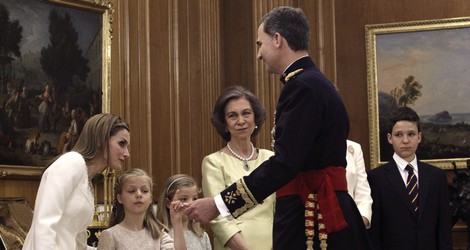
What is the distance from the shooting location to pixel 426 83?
9.77 meters

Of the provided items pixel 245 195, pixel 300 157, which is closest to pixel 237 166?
pixel 245 195

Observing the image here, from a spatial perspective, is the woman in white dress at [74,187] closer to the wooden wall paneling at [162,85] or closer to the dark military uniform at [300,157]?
the dark military uniform at [300,157]

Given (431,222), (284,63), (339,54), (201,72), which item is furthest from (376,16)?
(284,63)

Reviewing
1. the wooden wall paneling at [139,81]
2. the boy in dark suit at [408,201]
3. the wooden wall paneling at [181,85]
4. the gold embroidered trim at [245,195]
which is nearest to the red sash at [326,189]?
the gold embroidered trim at [245,195]

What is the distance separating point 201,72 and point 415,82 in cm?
240

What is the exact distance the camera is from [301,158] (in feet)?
13.9

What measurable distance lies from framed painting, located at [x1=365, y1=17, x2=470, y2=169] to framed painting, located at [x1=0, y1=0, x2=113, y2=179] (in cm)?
310

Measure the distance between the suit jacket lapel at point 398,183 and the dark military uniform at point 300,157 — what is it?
10.8 feet

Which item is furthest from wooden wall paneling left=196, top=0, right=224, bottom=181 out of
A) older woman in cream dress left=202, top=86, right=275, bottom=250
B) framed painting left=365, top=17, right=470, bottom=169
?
older woman in cream dress left=202, top=86, right=275, bottom=250

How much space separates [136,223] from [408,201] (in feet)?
8.63

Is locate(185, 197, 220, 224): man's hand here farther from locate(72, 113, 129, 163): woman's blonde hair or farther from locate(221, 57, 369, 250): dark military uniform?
locate(72, 113, 129, 163): woman's blonde hair

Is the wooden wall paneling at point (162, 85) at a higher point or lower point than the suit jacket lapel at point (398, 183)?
higher

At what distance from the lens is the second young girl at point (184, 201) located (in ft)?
21.3

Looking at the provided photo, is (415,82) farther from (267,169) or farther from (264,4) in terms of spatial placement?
(267,169)
